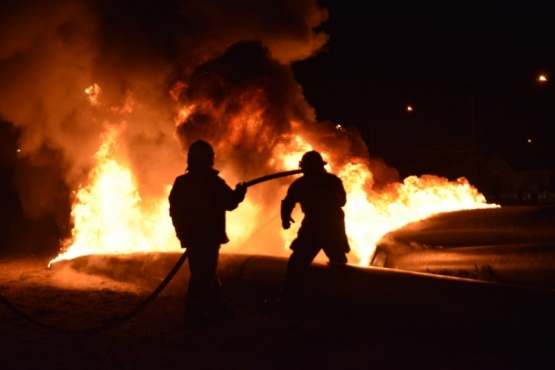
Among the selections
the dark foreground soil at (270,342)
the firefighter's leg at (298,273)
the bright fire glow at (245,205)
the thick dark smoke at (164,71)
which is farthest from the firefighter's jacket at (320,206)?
the thick dark smoke at (164,71)

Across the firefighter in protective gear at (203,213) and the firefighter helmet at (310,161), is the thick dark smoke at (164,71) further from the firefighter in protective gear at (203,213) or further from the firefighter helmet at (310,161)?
the firefighter in protective gear at (203,213)

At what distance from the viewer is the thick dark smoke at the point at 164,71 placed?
10.6m

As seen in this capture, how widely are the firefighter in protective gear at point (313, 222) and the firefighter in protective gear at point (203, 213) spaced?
76 centimetres

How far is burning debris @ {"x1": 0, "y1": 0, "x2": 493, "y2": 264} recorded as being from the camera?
10484 mm

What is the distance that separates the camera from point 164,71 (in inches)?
447

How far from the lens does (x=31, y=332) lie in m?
5.98

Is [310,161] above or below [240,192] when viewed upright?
above

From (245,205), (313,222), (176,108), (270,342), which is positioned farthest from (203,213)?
(176,108)

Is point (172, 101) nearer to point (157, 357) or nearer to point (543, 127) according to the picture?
point (157, 357)

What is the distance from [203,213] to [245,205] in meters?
4.91

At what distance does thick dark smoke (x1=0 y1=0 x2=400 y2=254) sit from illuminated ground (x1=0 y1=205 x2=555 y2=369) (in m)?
4.70

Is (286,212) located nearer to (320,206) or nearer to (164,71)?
(320,206)

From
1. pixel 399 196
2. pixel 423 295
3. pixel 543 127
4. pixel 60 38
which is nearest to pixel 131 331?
pixel 423 295

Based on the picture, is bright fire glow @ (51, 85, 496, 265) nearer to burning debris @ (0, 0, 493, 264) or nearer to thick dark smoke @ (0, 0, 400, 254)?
burning debris @ (0, 0, 493, 264)
